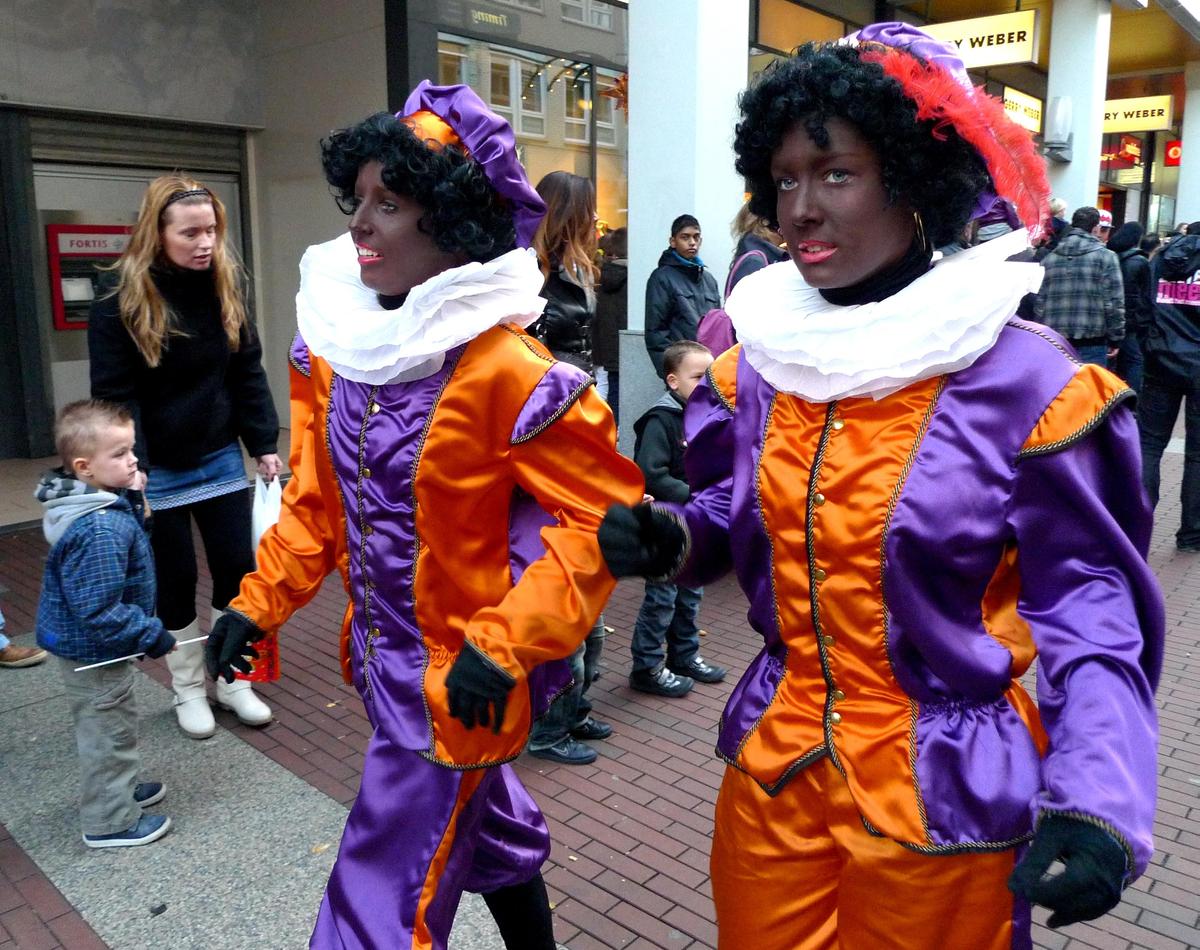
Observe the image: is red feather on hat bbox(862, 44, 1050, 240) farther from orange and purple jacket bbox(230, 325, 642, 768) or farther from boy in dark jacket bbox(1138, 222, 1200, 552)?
boy in dark jacket bbox(1138, 222, 1200, 552)

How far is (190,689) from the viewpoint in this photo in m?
4.30

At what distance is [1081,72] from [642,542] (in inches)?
551

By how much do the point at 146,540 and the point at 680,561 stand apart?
7.22 feet

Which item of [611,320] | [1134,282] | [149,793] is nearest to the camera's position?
[149,793]

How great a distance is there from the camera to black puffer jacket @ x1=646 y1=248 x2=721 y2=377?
6.64 m

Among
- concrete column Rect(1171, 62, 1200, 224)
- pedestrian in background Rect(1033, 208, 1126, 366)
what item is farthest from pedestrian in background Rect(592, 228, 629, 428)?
concrete column Rect(1171, 62, 1200, 224)

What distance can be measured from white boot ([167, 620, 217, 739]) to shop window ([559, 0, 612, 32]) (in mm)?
6928

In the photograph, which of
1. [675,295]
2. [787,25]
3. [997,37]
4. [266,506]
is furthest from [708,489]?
[997,37]

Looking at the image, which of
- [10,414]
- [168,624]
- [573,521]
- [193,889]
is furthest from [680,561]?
[10,414]

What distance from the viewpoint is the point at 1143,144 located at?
26188mm

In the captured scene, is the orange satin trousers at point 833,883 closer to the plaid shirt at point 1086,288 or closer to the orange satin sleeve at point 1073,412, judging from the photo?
the orange satin sleeve at point 1073,412

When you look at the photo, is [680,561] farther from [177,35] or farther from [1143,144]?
[1143,144]

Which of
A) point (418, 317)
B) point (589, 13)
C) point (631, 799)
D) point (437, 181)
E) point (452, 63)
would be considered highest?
point (589, 13)

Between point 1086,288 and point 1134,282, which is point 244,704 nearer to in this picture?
point 1086,288
